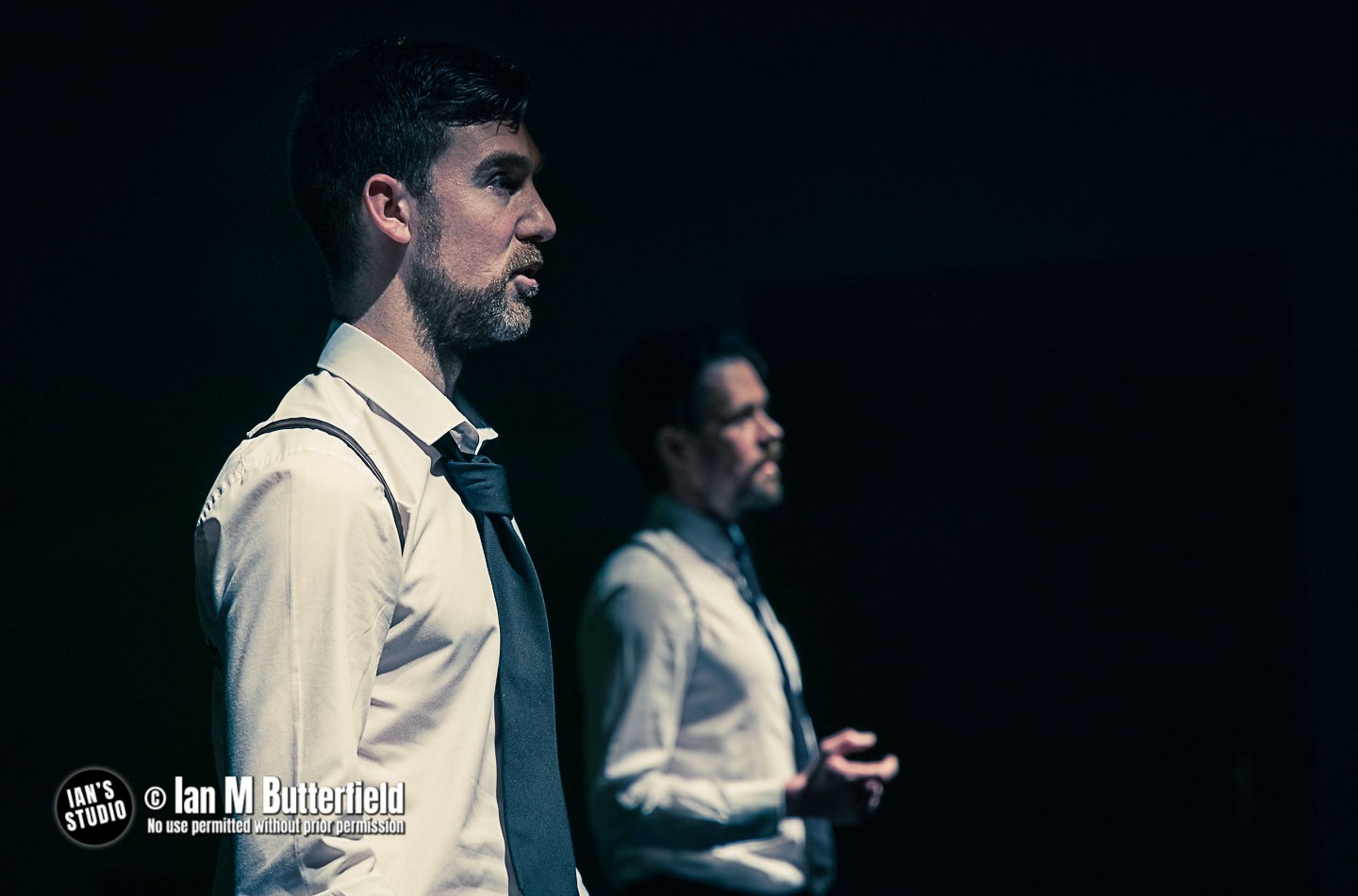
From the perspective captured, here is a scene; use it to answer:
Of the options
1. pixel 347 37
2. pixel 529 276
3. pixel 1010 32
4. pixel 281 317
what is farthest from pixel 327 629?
pixel 1010 32

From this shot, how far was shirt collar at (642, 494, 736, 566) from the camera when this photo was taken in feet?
8.98

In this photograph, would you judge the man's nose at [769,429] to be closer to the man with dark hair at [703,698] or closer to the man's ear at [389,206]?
the man with dark hair at [703,698]

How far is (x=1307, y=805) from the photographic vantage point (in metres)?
2.98

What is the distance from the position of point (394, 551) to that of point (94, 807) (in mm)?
1284

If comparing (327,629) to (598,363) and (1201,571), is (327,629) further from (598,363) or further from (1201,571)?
(1201,571)

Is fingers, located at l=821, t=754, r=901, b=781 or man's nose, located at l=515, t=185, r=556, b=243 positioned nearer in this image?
man's nose, located at l=515, t=185, r=556, b=243

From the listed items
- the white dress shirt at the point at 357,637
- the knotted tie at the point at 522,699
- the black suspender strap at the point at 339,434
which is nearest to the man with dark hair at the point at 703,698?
the knotted tie at the point at 522,699

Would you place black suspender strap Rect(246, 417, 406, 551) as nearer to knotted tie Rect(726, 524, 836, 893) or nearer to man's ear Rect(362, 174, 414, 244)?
man's ear Rect(362, 174, 414, 244)

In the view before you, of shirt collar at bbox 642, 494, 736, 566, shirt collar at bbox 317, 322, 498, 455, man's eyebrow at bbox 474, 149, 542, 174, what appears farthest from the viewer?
shirt collar at bbox 642, 494, 736, 566

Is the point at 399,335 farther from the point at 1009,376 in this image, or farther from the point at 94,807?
the point at 1009,376

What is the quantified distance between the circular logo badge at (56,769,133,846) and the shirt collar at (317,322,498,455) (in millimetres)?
1106

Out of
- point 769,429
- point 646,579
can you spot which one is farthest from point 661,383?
point 646,579

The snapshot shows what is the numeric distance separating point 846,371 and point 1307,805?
1441 millimetres

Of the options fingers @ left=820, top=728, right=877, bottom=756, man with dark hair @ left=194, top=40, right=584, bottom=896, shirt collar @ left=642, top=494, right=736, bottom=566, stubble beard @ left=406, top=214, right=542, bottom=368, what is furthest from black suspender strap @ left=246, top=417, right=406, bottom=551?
shirt collar @ left=642, top=494, right=736, bottom=566
